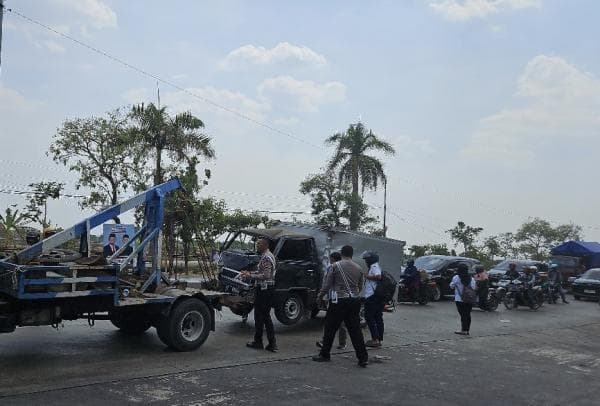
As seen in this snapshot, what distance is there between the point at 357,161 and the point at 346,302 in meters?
24.7

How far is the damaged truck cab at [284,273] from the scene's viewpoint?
39.5ft

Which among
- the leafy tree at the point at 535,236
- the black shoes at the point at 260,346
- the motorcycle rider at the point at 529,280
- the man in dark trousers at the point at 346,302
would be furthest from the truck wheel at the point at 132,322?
the leafy tree at the point at 535,236

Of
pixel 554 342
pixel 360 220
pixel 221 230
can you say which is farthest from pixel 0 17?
pixel 360 220

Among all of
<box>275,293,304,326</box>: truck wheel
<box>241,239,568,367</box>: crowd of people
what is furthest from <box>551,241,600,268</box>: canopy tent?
<box>241,239,568,367</box>: crowd of people

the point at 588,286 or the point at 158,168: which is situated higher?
the point at 158,168

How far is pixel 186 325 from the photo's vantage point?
9.28m

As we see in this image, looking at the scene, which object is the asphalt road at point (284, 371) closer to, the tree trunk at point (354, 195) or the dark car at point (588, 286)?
the dark car at point (588, 286)

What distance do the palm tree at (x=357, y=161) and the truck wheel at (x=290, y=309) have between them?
66.9 ft

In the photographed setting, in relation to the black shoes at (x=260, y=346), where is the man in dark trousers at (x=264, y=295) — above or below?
above

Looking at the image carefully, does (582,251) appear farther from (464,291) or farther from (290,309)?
(290,309)

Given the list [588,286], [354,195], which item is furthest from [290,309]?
[354,195]

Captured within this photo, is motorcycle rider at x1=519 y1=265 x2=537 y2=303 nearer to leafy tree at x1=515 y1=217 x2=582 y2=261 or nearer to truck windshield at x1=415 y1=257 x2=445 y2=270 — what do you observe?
truck windshield at x1=415 y1=257 x2=445 y2=270

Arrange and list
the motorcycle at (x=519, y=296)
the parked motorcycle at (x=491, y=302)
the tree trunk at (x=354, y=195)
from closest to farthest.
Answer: the parked motorcycle at (x=491, y=302), the motorcycle at (x=519, y=296), the tree trunk at (x=354, y=195)

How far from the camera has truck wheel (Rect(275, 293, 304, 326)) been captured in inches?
482
